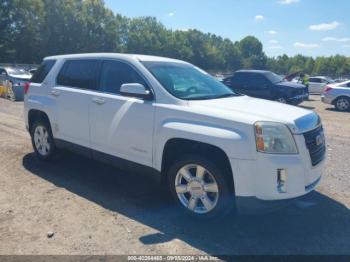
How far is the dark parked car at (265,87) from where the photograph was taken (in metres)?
15.9

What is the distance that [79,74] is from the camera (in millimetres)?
5633

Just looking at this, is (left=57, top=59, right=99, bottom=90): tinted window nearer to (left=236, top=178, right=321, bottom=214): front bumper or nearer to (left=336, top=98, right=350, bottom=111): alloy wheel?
(left=236, top=178, right=321, bottom=214): front bumper

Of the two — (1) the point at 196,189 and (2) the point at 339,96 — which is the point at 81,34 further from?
(1) the point at 196,189

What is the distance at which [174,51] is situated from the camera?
292ft

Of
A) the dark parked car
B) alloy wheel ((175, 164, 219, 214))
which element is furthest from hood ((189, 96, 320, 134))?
the dark parked car

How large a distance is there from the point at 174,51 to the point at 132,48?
41.7 ft

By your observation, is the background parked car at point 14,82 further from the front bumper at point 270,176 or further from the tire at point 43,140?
the front bumper at point 270,176

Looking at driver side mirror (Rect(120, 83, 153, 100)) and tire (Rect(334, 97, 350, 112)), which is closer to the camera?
driver side mirror (Rect(120, 83, 153, 100))

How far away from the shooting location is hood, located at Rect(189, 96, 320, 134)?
385 centimetres

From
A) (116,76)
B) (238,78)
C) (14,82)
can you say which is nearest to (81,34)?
(14,82)

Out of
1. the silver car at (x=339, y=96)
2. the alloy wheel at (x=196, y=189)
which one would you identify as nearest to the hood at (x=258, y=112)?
the alloy wheel at (x=196, y=189)

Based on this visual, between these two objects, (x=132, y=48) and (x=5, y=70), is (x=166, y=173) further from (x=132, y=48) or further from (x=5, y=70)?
(x=132, y=48)

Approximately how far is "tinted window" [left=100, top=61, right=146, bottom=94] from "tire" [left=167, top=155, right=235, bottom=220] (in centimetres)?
134

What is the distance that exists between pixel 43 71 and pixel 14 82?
46.2 feet
